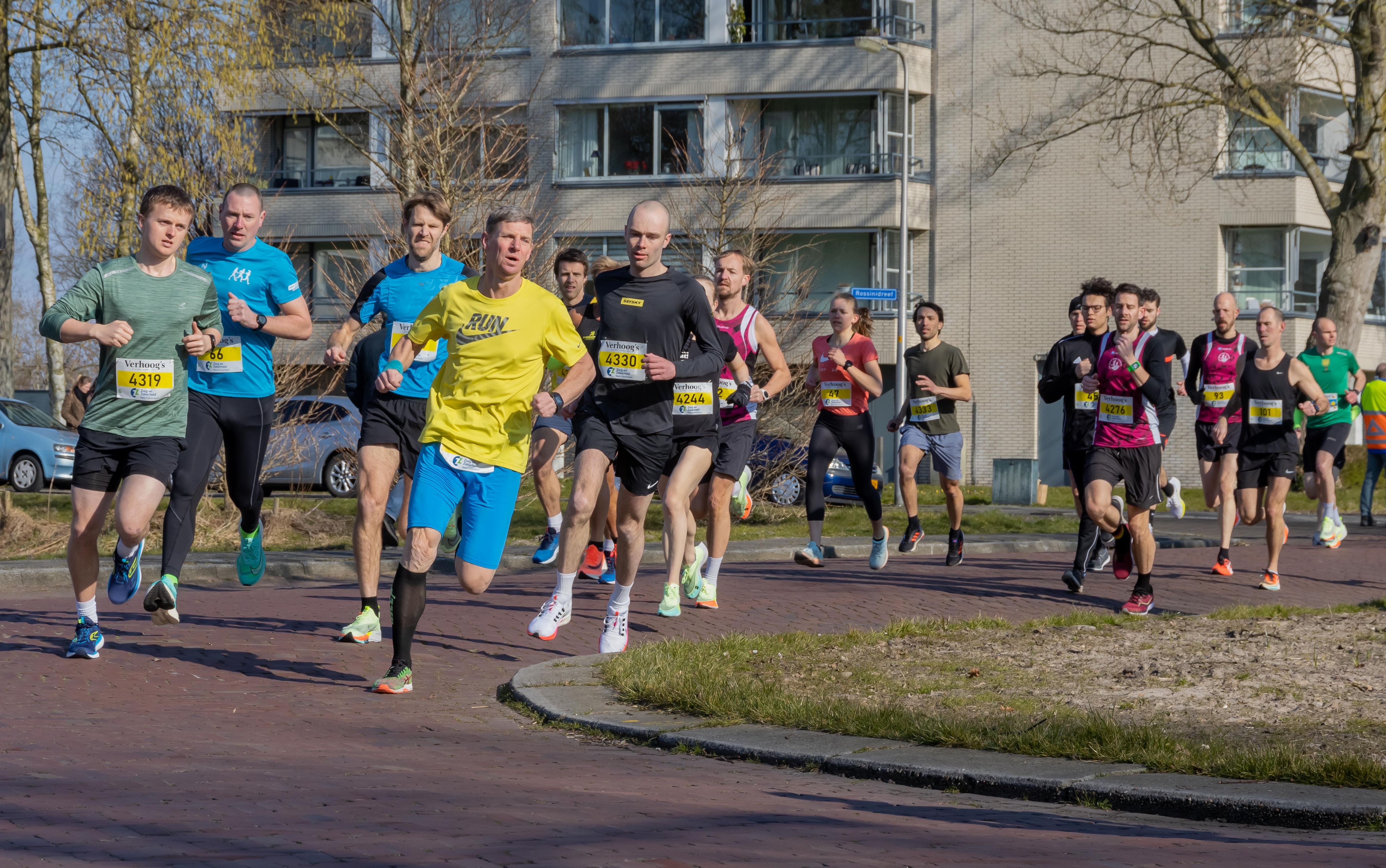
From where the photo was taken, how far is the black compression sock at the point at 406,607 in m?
7.30

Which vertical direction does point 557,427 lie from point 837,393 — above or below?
below

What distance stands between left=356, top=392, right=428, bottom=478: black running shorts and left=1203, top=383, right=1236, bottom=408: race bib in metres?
7.27

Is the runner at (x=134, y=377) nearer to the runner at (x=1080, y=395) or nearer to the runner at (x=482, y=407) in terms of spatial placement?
the runner at (x=482, y=407)

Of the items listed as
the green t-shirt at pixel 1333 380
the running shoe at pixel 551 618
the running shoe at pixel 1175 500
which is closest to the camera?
the running shoe at pixel 551 618

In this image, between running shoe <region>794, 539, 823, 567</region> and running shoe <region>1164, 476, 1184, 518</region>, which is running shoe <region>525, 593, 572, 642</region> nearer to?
running shoe <region>794, 539, 823, 567</region>

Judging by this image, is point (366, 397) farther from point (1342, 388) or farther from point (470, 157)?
point (470, 157)

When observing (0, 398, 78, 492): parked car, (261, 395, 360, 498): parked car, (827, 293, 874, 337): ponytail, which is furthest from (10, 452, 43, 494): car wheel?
(827, 293, 874, 337): ponytail

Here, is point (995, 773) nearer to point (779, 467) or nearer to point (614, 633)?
point (614, 633)

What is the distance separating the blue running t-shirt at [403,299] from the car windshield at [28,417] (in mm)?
22816

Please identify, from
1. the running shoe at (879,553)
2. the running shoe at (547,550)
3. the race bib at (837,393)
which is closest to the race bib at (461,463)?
the running shoe at (547,550)

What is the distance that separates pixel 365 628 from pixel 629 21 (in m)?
34.7

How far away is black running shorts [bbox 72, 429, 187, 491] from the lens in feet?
26.1

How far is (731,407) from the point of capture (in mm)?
10625

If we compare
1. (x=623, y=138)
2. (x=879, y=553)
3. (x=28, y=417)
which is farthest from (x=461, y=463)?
Answer: (x=623, y=138)
